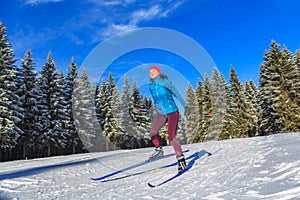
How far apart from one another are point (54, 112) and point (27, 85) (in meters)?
4.07

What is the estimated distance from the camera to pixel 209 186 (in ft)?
10.8

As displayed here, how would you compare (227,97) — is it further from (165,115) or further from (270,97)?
(165,115)

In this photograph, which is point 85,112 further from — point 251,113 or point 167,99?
point 167,99

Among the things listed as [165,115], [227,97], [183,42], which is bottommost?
[165,115]

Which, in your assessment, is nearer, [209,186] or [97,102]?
[209,186]

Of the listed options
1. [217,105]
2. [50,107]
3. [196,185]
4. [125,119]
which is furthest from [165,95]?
[125,119]

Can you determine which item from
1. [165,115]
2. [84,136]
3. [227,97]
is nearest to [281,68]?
[227,97]

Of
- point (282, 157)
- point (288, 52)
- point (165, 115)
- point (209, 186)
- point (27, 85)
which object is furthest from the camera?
point (288, 52)

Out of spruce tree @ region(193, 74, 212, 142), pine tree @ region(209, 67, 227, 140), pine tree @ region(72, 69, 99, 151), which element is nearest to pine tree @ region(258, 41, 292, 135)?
pine tree @ region(209, 67, 227, 140)

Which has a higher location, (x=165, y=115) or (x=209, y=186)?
(x=165, y=115)

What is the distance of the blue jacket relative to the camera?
16.2ft

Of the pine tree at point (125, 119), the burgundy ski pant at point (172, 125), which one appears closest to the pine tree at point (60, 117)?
the pine tree at point (125, 119)

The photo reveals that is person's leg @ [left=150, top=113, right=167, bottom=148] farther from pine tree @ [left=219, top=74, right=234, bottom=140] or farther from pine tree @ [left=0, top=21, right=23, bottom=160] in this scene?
pine tree @ [left=219, top=74, right=234, bottom=140]

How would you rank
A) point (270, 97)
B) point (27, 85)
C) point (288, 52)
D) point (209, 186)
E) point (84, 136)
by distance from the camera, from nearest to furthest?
point (209, 186), point (27, 85), point (270, 97), point (84, 136), point (288, 52)
